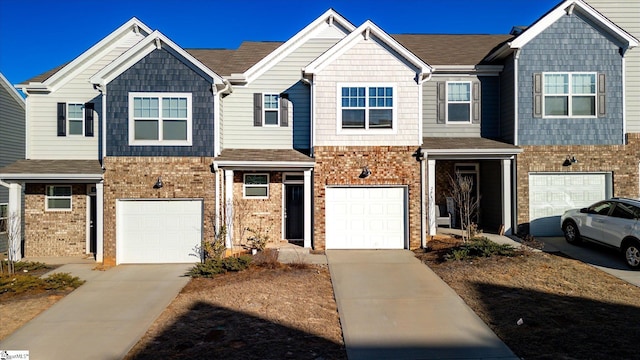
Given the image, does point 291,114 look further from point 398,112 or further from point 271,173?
point 398,112

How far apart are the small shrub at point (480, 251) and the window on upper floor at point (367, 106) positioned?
4448 mm

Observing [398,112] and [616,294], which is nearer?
[616,294]

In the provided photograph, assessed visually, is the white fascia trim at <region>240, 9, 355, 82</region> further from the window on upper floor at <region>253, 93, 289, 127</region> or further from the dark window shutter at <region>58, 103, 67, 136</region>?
the dark window shutter at <region>58, 103, 67, 136</region>

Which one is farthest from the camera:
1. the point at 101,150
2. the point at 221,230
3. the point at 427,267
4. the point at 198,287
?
the point at 101,150

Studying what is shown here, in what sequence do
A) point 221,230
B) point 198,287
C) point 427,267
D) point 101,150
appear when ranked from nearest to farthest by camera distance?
point 198,287 < point 427,267 < point 221,230 < point 101,150

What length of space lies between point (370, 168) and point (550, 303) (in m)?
6.42

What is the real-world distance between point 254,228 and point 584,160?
38.5ft

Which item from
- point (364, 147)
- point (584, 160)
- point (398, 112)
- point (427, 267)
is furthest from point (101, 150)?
point (584, 160)

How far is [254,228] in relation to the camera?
44.7 ft

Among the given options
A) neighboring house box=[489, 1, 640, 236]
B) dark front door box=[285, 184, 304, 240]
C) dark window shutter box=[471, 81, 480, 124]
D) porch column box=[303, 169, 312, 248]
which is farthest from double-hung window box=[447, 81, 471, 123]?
dark front door box=[285, 184, 304, 240]

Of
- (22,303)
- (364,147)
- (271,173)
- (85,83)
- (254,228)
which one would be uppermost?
(85,83)

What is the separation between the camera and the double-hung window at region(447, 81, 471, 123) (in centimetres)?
1409

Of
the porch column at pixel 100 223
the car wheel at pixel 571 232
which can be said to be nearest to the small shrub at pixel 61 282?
the porch column at pixel 100 223

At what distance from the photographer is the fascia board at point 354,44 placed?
40.2ft
